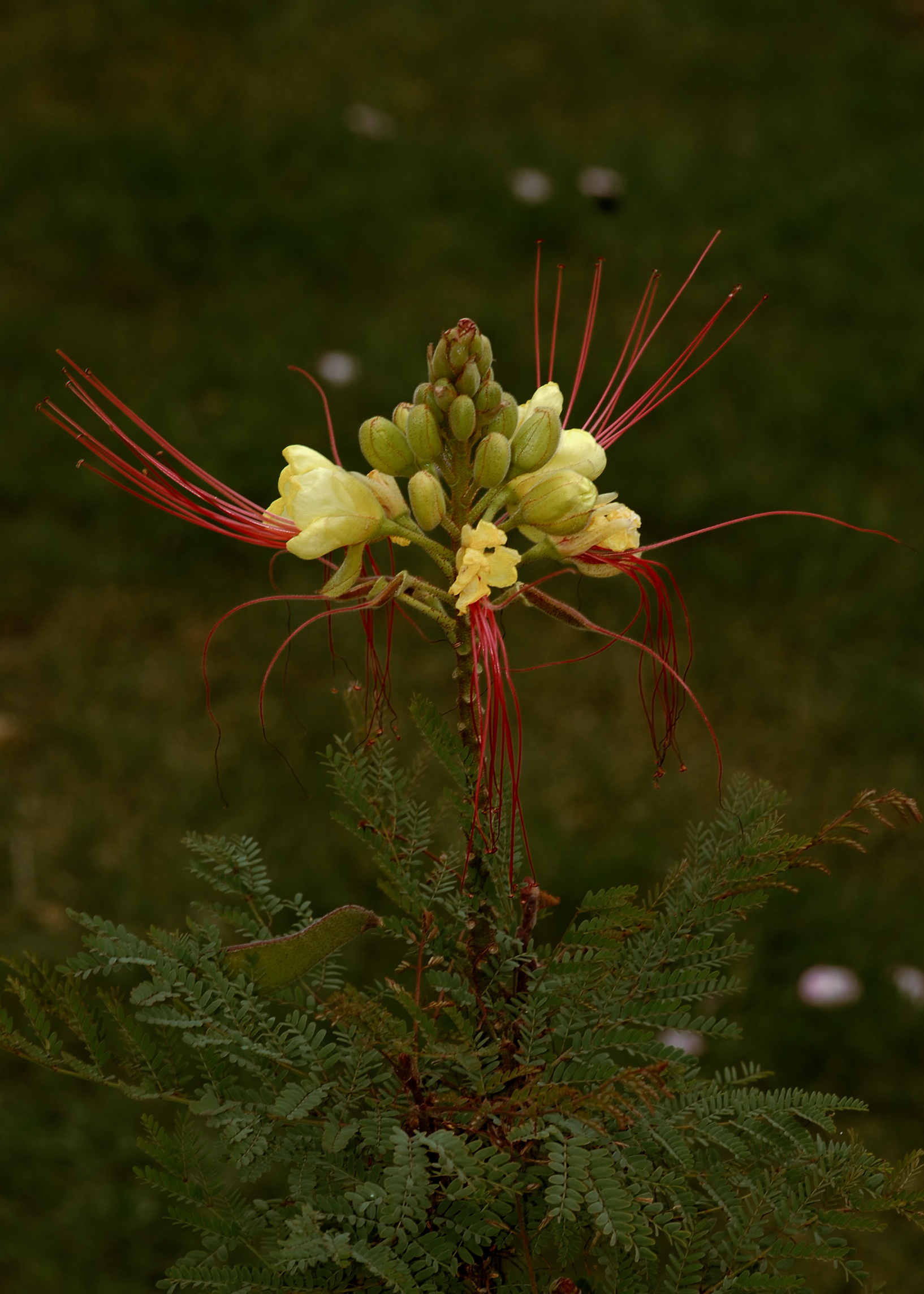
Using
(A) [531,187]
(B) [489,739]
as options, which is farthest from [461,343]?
(A) [531,187]

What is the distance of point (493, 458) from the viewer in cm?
90

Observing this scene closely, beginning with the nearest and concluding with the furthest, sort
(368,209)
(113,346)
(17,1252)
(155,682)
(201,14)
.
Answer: (17,1252) < (155,682) < (113,346) < (368,209) < (201,14)

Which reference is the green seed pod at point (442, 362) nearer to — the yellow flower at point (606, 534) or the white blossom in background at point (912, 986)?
the yellow flower at point (606, 534)

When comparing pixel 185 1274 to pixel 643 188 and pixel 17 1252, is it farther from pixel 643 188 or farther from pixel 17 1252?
pixel 643 188

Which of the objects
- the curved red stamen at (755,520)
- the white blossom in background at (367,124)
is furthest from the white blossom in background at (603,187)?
the curved red stamen at (755,520)

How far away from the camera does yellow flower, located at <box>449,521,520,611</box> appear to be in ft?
2.82

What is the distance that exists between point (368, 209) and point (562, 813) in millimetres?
2771

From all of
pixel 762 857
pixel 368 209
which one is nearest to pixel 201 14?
pixel 368 209

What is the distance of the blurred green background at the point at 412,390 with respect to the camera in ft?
8.46

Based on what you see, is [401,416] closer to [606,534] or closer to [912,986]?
[606,534]

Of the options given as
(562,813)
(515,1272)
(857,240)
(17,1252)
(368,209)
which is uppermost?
(857,240)

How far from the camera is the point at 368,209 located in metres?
4.57

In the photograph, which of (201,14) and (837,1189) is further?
(201,14)

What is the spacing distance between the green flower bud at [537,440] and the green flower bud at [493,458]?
27 mm
